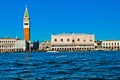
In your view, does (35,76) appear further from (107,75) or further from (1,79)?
(107,75)

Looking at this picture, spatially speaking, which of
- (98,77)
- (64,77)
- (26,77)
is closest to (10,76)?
(26,77)

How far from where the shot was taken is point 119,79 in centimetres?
2658

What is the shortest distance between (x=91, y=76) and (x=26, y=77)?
415 centimetres

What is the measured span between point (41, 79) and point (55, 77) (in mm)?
1356

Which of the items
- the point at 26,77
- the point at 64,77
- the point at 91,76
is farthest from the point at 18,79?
the point at 91,76

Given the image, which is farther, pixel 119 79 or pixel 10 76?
pixel 10 76

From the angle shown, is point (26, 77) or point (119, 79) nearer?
point (119, 79)

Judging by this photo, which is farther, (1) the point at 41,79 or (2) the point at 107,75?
(2) the point at 107,75

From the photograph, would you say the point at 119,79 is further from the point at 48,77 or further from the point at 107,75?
the point at 48,77

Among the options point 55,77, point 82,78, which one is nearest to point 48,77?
point 55,77

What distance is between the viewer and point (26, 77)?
93.4ft

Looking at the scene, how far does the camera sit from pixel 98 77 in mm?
28016

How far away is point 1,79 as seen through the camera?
89.9 ft

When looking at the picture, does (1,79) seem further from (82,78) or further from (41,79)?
(82,78)
